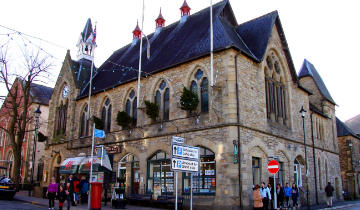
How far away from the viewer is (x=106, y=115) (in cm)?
2527

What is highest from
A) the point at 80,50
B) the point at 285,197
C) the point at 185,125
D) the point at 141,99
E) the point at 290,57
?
the point at 80,50

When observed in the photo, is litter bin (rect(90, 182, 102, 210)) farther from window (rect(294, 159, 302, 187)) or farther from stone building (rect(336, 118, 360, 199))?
stone building (rect(336, 118, 360, 199))

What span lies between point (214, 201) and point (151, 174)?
5.24 meters

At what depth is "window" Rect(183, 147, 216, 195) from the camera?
1705cm

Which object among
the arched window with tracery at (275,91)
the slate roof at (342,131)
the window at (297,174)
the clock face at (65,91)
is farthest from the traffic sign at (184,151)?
the slate roof at (342,131)

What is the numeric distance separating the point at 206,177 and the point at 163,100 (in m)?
5.98

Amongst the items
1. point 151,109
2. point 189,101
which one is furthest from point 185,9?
point 189,101

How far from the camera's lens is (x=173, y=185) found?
18766mm

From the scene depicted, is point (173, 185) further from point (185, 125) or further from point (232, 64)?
point (232, 64)

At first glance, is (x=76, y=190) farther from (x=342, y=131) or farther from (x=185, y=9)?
(x=342, y=131)

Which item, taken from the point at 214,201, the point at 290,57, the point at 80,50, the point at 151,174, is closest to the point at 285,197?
the point at 214,201

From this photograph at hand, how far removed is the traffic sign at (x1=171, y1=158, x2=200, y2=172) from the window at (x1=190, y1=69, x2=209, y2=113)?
26.1ft

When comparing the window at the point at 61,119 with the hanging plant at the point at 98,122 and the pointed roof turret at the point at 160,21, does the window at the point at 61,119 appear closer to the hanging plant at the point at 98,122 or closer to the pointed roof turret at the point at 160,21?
the hanging plant at the point at 98,122

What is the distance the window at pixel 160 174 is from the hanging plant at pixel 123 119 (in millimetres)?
3251
